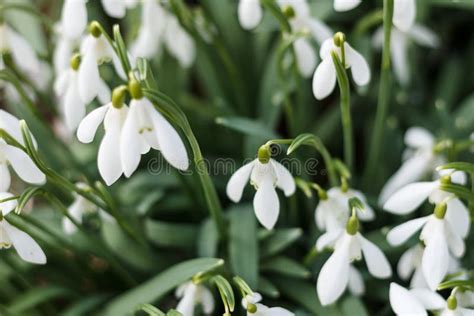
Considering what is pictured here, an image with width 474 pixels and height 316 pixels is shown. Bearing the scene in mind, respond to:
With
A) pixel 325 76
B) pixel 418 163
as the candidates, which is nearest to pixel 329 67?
pixel 325 76

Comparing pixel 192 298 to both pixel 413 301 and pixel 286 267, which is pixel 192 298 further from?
pixel 413 301

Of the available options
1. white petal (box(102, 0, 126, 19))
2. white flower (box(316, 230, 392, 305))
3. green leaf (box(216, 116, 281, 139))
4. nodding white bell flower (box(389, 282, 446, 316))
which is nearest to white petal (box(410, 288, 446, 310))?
nodding white bell flower (box(389, 282, 446, 316))

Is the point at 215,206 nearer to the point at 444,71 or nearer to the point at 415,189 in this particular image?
the point at 415,189

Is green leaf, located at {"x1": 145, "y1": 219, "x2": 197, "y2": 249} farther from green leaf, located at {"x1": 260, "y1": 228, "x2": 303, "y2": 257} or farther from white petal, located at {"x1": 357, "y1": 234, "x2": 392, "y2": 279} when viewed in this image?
white petal, located at {"x1": 357, "y1": 234, "x2": 392, "y2": 279}

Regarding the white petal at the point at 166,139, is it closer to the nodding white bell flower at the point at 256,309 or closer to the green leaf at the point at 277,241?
the nodding white bell flower at the point at 256,309

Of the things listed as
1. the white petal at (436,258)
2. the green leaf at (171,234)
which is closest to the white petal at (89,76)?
the green leaf at (171,234)

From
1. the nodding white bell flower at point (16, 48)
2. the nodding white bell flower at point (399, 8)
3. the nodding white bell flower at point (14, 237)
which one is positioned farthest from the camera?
the nodding white bell flower at point (16, 48)
